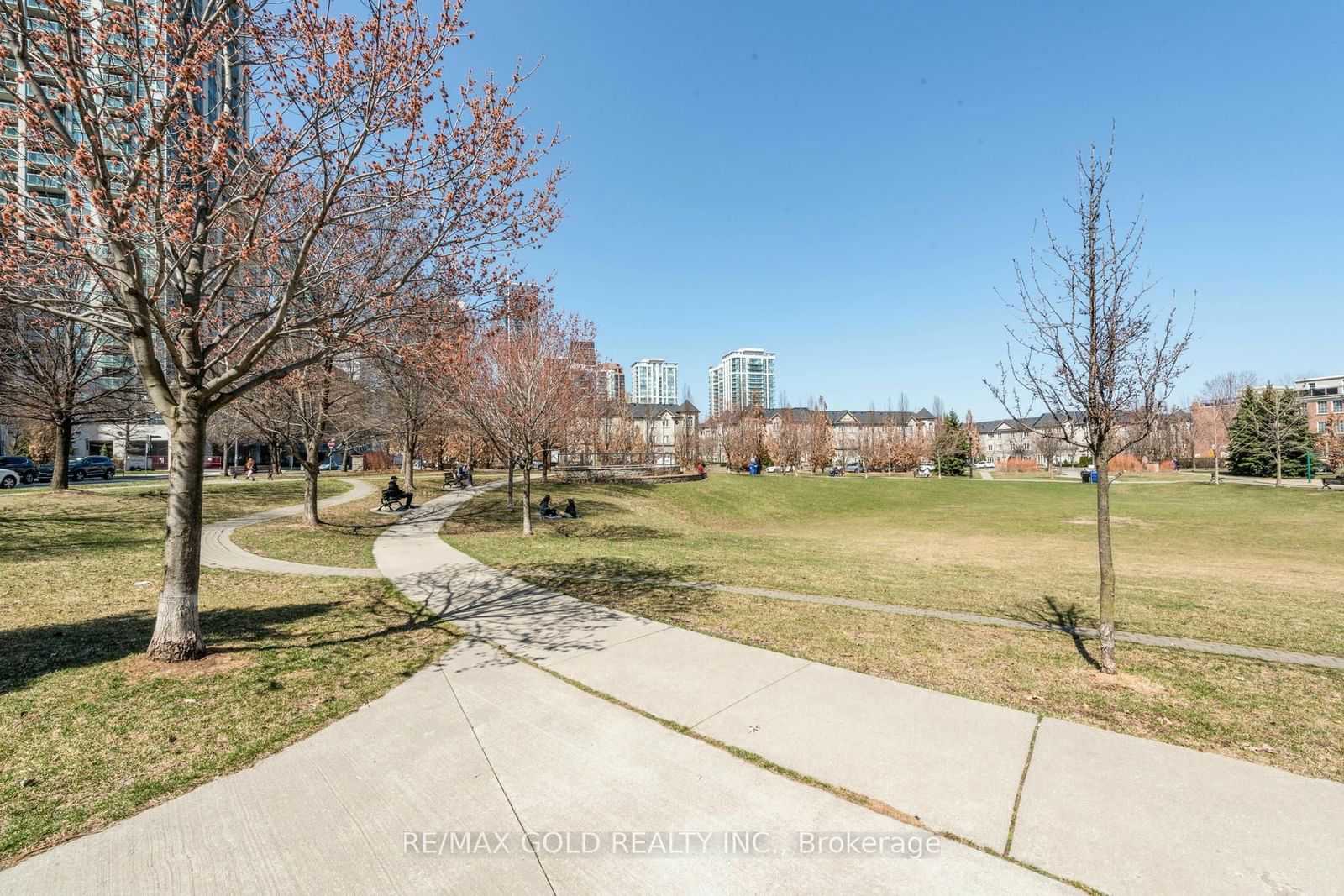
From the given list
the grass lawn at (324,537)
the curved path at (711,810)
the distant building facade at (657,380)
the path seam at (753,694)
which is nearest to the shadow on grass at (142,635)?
the curved path at (711,810)

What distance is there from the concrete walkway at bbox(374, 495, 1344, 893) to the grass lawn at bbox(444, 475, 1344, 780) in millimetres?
490

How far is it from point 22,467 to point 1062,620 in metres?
50.9

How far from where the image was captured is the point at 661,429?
108 m

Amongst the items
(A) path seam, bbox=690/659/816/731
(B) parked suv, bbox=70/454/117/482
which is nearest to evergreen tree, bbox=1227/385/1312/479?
(A) path seam, bbox=690/659/816/731

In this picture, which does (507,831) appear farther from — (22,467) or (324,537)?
(22,467)

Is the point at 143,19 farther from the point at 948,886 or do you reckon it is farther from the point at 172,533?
the point at 948,886

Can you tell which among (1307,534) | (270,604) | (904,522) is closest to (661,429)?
(904,522)

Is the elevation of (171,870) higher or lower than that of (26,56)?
lower

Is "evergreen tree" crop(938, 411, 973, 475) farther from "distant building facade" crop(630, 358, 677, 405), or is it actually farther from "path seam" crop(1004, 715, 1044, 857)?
"distant building facade" crop(630, 358, 677, 405)

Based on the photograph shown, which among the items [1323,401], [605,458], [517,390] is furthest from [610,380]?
[1323,401]

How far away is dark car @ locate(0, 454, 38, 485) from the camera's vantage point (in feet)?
105

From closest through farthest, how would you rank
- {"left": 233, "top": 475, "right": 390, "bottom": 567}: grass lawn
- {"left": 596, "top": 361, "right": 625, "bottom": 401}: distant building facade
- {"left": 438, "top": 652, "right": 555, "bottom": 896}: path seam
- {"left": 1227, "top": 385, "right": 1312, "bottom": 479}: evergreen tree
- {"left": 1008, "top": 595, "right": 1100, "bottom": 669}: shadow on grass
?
{"left": 438, "top": 652, "right": 555, "bottom": 896}: path seam < {"left": 1008, "top": 595, "right": 1100, "bottom": 669}: shadow on grass < {"left": 233, "top": 475, "right": 390, "bottom": 567}: grass lawn < {"left": 596, "top": 361, "right": 625, "bottom": 401}: distant building facade < {"left": 1227, "top": 385, "right": 1312, "bottom": 479}: evergreen tree

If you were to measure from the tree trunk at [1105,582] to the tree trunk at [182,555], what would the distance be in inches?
365

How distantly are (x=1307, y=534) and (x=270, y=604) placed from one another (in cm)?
3471
